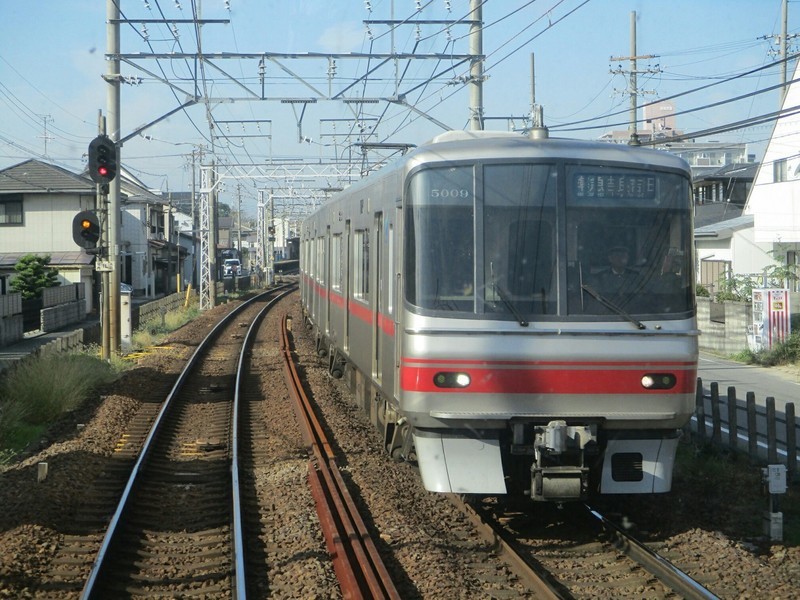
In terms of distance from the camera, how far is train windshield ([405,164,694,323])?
6145mm

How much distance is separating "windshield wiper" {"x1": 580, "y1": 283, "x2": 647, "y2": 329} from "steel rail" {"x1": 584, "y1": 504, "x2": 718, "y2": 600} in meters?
1.43

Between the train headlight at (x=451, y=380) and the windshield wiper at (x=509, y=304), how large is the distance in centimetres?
51

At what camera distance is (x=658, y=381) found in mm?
6168

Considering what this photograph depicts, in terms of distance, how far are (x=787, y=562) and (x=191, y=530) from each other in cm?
427

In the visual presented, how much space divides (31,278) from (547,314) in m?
27.2

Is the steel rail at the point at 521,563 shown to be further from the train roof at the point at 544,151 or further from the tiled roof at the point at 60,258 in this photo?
the tiled roof at the point at 60,258

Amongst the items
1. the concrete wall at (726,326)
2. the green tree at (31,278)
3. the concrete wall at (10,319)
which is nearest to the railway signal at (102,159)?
the concrete wall at (10,319)

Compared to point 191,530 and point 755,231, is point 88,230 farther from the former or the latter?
point 755,231

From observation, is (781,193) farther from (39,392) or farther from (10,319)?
(10,319)

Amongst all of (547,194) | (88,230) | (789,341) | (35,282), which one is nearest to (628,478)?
(547,194)

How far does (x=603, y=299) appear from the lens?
6160 mm

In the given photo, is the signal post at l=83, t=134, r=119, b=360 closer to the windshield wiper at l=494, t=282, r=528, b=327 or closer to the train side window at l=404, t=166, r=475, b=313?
A: the train side window at l=404, t=166, r=475, b=313

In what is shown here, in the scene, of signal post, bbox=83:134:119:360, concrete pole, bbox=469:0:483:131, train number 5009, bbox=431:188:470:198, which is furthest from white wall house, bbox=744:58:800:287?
train number 5009, bbox=431:188:470:198

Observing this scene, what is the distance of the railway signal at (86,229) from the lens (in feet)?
Result: 48.7
